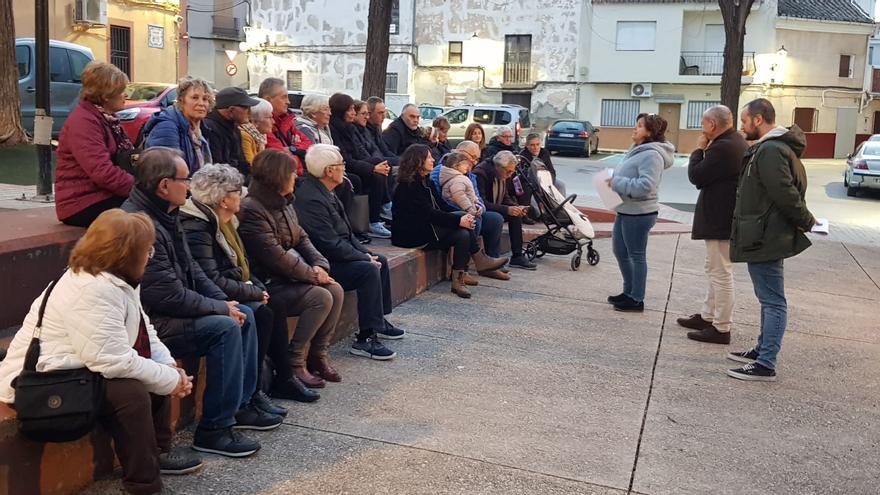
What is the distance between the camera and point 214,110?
6.17 m

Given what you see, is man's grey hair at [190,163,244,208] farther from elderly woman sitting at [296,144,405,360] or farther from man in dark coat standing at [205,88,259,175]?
man in dark coat standing at [205,88,259,175]

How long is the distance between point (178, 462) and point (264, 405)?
2.45 ft

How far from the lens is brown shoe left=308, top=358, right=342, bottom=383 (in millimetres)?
5344

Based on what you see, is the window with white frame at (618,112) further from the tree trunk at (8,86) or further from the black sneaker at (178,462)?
the black sneaker at (178,462)

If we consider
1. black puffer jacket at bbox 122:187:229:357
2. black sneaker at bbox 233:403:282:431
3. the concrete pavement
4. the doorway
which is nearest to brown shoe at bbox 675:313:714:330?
the concrete pavement

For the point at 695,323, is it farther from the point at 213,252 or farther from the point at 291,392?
the point at 213,252

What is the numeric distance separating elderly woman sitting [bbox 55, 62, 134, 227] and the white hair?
1182 mm

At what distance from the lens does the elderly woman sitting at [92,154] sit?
4.80 m

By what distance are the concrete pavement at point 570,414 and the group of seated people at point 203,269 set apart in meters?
0.29

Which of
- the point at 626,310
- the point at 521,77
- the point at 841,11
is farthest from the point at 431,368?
the point at 841,11

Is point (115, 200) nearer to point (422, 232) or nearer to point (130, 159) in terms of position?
point (130, 159)

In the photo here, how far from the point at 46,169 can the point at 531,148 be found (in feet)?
18.1

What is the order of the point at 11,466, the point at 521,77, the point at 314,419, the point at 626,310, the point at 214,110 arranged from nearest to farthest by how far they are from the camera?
1. the point at 11,466
2. the point at 314,419
3. the point at 214,110
4. the point at 626,310
5. the point at 521,77

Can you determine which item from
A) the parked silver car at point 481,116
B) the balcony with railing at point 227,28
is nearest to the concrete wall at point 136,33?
the parked silver car at point 481,116
